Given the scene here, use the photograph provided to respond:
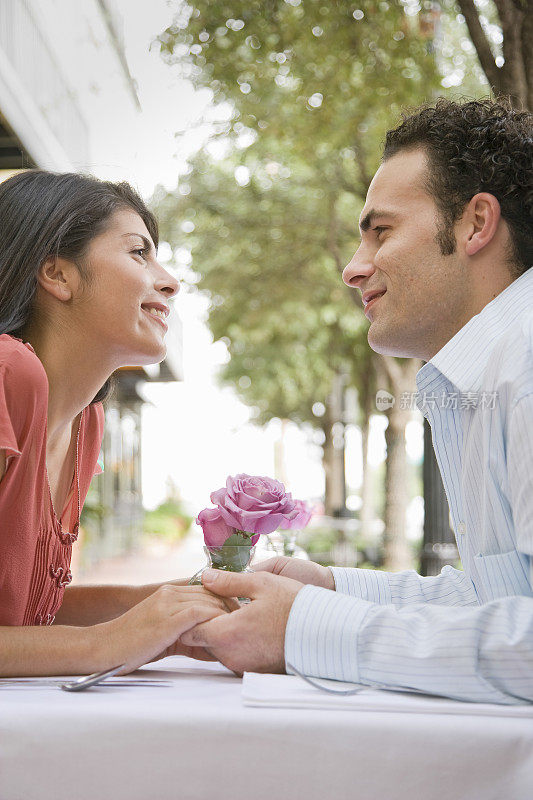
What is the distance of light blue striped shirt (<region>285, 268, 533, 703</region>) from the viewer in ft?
4.77

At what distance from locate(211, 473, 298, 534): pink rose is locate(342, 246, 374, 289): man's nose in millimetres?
870

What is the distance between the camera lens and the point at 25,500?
1.98 meters

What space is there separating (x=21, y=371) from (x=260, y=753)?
1.07m

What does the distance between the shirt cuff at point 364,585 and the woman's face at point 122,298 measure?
905 mm

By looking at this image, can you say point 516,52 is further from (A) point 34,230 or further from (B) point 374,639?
(B) point 374,639

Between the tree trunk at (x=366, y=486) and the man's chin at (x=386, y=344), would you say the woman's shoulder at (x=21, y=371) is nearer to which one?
the man's chin at (x=386, y=344)

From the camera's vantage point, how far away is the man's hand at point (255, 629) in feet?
5.34

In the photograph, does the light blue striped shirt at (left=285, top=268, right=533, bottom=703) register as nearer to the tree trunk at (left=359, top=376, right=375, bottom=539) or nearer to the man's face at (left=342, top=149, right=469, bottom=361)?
the man's face at (left=342, top=149, right=469, bottom=361)

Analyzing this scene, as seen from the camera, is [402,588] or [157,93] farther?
[157,93]

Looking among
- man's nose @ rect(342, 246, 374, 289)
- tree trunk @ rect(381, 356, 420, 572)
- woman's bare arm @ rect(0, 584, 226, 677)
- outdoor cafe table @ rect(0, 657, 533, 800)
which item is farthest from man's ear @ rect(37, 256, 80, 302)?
tree trunk @ rect(381, 356, 420, 572)

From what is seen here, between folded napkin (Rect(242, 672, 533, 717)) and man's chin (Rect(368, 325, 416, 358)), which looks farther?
man's chin (Rect(368, 325, 416, 358))

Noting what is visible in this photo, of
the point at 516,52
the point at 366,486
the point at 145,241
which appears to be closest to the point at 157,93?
the point at 516,52

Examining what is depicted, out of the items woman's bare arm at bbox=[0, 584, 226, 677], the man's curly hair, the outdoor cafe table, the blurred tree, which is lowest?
the outdoor cafe table

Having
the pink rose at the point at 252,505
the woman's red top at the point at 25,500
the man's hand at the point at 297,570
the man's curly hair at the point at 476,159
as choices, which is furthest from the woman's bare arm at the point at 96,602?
the man's curly hair at the point at 476,159
